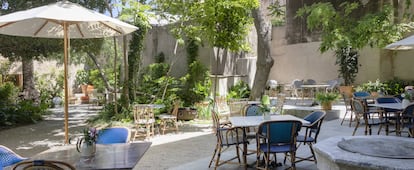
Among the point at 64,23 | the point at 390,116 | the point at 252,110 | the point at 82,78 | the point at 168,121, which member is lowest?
the point at 168,121

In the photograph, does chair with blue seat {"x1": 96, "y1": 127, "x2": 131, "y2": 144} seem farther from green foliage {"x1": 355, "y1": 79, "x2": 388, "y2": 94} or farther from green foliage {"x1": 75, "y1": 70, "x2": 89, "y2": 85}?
green foliage {"x1": 75, "y1": 70, "x2": 89, "y2": 85}

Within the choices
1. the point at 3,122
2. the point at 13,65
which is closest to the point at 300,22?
the point at 3,122

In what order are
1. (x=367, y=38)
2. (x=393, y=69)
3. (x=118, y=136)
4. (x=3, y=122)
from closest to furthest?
(x=118, y=136) < (x=367, y=38) < (x=3, y=122) < (x=393, y=69)

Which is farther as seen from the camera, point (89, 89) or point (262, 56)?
point (89, 89)

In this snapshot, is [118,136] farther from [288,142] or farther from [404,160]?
[404,160]

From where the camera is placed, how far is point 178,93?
11.0 m

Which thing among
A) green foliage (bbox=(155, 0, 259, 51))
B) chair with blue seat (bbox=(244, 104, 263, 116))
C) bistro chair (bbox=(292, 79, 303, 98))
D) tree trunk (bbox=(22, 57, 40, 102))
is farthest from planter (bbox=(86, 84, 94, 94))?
chair with blue seat (bbox=(244, 104, 263, 116))

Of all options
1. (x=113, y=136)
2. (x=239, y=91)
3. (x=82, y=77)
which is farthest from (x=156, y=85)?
(x=82, y=77)

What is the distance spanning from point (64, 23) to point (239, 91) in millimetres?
8389

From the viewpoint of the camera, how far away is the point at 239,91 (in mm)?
12242

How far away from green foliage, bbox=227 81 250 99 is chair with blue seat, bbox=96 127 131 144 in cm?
798

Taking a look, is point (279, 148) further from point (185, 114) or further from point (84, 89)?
point (84, 89)

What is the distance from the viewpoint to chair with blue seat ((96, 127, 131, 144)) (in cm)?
380

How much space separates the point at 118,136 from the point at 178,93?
7.12 meters
